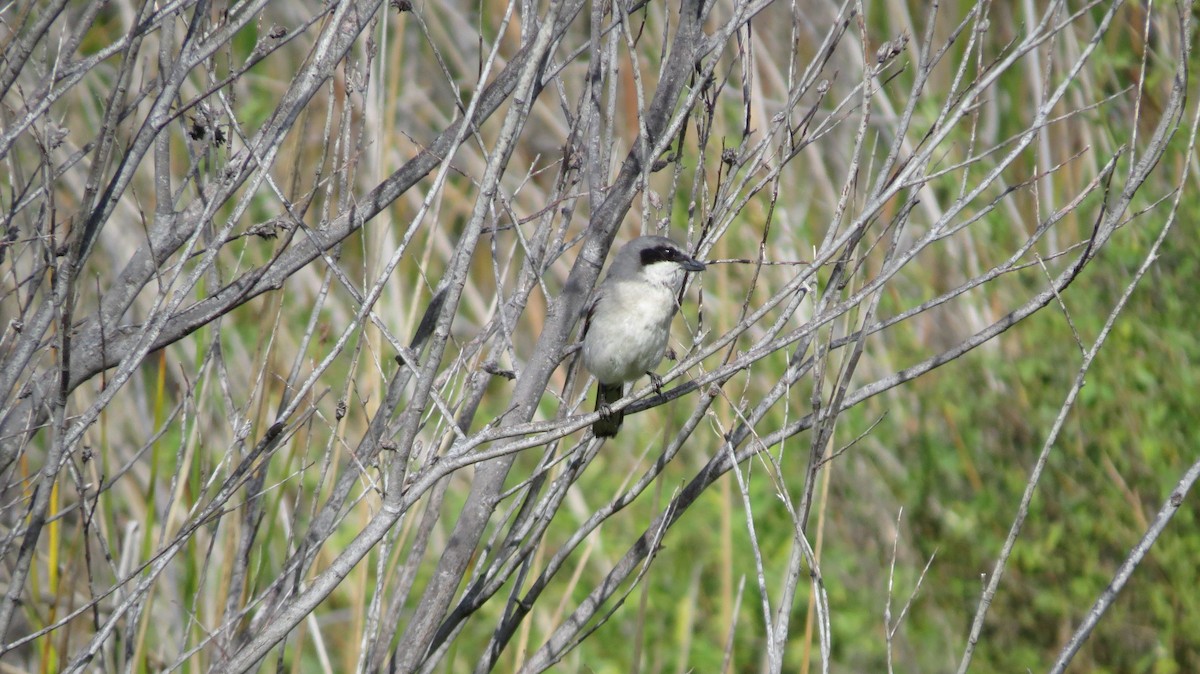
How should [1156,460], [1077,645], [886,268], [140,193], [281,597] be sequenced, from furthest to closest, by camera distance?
[140,193] < [1156,460] < [281,597] < [886,268] < [1077,645]

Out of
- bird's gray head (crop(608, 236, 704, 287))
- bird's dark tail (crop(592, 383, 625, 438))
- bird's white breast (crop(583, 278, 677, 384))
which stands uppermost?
bird's gray head (crop(608, 236, 704, 287))

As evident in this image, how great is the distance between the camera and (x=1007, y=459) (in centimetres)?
449

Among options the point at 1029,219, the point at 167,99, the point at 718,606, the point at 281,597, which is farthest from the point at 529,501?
the point at 1029,219

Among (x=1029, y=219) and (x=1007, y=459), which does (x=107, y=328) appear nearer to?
(x=1007, y=459)

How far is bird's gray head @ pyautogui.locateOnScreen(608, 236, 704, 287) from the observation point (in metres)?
2.89

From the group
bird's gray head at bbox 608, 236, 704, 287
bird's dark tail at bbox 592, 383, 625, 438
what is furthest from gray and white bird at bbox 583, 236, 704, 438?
bird's dark tail at bbox 592, 383, 625, 438

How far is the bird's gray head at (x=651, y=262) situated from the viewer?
2.89 meters

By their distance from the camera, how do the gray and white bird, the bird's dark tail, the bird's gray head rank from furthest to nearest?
the gray and white bird → the bird's gray head → the bird's dark tail

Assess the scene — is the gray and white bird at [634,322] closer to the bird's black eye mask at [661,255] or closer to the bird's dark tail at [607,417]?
the bird's black eye mask at [661,255]

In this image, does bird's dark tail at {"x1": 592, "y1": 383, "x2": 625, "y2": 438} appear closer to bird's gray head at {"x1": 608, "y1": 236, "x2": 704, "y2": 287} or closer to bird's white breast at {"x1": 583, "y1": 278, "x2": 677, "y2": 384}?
bird's white breast at {"x1": 583, "y1": 278, "x2": 677, "y2": 384}

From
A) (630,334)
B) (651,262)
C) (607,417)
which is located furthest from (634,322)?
(607,417)

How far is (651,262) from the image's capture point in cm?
312

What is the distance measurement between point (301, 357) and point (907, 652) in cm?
314

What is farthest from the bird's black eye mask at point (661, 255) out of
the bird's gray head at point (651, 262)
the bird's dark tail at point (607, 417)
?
the bird's dark tail at point (607, 417)
